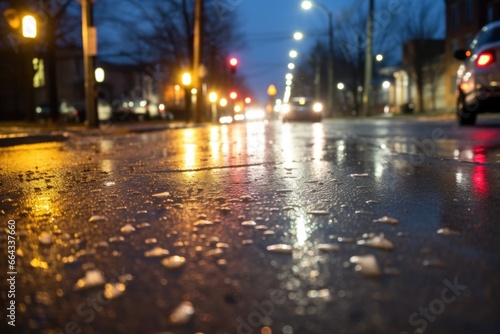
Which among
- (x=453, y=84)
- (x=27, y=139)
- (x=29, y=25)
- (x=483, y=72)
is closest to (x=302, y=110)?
(x=29, y=25)

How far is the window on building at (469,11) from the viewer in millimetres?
39156

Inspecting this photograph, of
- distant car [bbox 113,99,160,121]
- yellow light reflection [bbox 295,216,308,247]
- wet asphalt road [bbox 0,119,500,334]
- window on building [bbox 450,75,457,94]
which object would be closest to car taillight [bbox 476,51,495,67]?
wet asphalt road [bbox 0,119,500,334]

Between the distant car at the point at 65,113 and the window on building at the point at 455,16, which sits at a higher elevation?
the window on building at the point at 455,16

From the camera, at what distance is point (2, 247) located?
2.82 meters

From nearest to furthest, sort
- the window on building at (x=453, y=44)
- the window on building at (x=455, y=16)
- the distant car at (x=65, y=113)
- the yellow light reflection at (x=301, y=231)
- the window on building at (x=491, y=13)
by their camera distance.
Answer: the yellow light reflection at (x=301, y=231) < the distant car at (x=65, y=113) < the window on building at (x=491, y=13) < the window on building at (x=455, y=16) < the window on building at (x=453, y=44)

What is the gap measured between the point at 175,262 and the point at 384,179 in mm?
3148

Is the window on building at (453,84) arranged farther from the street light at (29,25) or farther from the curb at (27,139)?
the curb at (27,139)

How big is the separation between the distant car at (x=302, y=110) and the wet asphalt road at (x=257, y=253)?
23.2m

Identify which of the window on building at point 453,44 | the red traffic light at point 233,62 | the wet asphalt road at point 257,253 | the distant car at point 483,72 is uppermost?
the window on building at point 453,44

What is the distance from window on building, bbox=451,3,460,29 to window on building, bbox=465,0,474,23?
126cm

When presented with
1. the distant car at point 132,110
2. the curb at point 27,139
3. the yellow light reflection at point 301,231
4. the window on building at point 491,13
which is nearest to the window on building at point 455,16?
the window on building at point 491,13

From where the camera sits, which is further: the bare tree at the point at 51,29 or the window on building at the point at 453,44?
the window on building at the point at 453,44

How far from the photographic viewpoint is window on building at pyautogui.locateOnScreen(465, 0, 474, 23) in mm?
39156

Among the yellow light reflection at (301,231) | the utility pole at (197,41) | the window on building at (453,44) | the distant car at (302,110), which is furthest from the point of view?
the window on building at (453,44)
